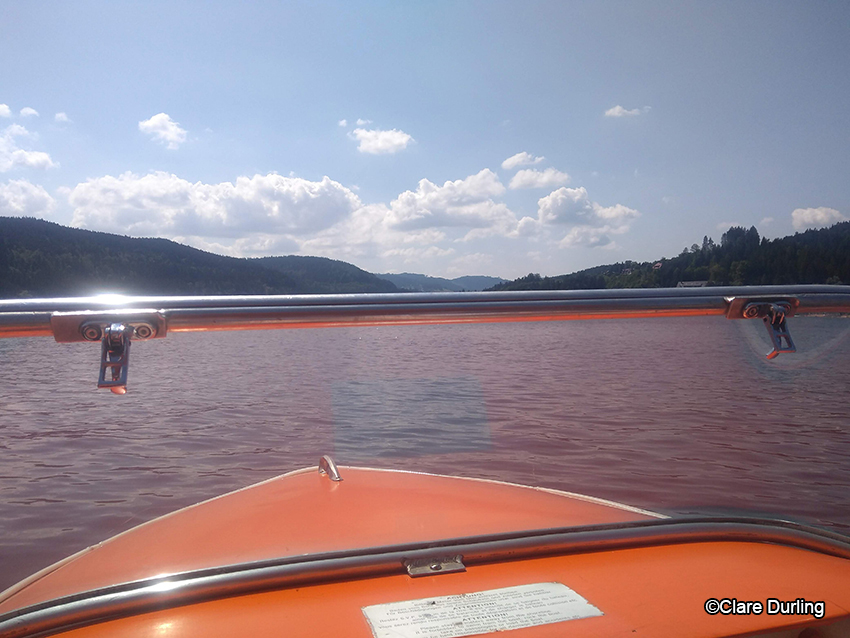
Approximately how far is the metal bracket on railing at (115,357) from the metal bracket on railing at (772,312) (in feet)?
3.65

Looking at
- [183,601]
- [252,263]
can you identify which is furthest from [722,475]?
[252,263]

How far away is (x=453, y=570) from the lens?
116 cm

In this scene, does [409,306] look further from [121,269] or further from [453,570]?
[121,269]

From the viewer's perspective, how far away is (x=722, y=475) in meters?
7.65

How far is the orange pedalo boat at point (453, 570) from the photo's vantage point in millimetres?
956

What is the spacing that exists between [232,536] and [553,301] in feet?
3.51

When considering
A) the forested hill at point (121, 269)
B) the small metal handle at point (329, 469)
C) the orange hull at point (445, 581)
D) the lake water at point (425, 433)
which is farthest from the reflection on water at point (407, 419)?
the forested hill at point (121, 269)

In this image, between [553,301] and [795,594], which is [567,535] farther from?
[553,301]

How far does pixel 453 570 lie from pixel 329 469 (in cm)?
122

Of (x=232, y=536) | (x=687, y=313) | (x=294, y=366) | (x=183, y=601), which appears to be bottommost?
(x=294, y=366)

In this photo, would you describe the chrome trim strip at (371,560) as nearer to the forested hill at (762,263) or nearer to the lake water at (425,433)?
the lake water at (425,433)

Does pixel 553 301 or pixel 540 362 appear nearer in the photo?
pixel 553 301

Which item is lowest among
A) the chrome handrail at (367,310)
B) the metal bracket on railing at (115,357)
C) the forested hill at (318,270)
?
the metal bracket on railing at (115,357)

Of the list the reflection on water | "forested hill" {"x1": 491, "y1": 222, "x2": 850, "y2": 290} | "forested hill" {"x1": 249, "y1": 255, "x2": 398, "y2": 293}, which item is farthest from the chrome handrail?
"forested hill" {"x1": 249, "y1": 255, "x2": 398, "y2": 293}
